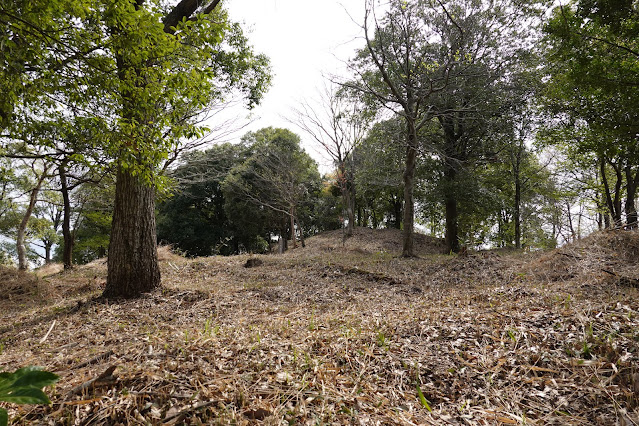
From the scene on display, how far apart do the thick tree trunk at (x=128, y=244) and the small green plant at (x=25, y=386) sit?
13.9ft

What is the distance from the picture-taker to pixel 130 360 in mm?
2184

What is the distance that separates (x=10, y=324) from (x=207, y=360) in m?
3.77

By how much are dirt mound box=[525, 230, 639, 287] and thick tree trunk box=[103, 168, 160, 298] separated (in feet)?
20.9

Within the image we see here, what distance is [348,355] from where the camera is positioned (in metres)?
2.37

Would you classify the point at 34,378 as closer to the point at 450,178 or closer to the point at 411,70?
the point at 411,70

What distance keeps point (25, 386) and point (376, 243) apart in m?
13.7

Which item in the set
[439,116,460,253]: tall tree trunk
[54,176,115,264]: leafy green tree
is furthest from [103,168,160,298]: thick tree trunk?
[439,116,460,253]: tall tree trunk

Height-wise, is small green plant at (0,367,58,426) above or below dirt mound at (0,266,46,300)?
above

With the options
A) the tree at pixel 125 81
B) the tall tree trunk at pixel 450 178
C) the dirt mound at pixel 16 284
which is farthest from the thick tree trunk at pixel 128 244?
the tall tree trunk at pixel 450 178

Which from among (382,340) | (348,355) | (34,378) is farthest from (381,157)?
(34,378)

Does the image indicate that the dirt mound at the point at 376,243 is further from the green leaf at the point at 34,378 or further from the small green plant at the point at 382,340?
the green leaf at the point at 34,378

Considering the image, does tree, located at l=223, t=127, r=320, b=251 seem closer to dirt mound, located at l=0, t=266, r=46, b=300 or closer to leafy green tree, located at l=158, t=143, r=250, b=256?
leafy green tree, located at l=158, t=143, r=250, b=256

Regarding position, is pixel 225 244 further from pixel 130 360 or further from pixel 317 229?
pixel 130 360

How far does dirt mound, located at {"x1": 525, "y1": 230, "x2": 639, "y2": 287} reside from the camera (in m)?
3.95
